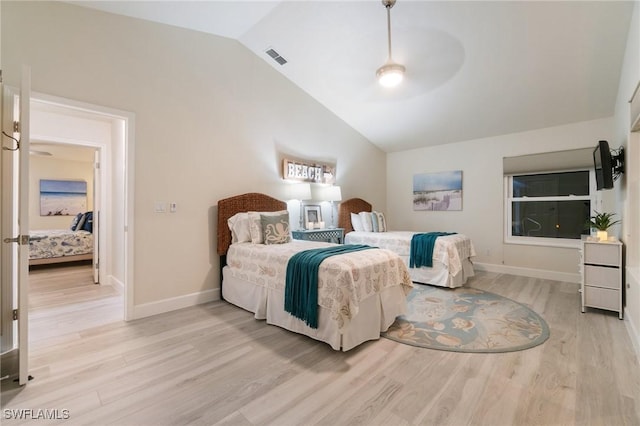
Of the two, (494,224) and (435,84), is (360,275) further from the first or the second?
(494,224)

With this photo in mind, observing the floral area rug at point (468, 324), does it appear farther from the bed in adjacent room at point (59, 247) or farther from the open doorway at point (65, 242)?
the bed in adjacent room at point (59, 247)

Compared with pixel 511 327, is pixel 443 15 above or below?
above

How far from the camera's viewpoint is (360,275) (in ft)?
7.56

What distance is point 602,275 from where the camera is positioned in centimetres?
298

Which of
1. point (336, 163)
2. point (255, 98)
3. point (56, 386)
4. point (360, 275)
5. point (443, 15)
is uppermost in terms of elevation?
point (443, 15)

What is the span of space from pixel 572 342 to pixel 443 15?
3317mm

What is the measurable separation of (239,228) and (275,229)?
464 mm

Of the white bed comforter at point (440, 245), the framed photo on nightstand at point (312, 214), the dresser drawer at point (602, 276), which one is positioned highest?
the framed photo on nightstand at point (312, 214)

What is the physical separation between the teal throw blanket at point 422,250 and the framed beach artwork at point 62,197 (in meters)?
7.87

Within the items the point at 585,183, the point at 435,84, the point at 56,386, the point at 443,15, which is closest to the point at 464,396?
the point at 56,386

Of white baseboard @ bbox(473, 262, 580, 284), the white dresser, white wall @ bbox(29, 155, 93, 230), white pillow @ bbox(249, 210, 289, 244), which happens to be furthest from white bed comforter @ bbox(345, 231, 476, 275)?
white wall @ bbox(29, 155, 93, 230)

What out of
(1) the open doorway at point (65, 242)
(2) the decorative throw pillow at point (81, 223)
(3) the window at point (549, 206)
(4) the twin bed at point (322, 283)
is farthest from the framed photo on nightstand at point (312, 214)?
(2) the decorative throw pillow at point (81, 223)

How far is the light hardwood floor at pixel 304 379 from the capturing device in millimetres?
1551

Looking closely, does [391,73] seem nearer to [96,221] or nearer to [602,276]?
[602,276]
